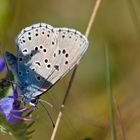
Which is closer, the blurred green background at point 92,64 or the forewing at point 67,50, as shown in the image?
the forewing at point 67,50

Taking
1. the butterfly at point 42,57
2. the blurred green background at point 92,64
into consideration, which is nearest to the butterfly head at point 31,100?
the butterfly at point 42,57

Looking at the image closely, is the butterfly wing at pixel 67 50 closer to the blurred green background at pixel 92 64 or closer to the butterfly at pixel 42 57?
the butterfly at pixel 42 57

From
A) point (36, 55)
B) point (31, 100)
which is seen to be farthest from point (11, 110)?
point (36, 55)

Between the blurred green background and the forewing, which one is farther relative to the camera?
the blurred green background

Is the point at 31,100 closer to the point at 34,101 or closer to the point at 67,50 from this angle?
the point at 34,101

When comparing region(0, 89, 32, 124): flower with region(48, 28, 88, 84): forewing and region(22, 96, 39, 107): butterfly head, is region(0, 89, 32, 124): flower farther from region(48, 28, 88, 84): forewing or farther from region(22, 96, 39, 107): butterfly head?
region(48, 28, 88, 84): forewing

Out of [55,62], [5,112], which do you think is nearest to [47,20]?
[55,62]

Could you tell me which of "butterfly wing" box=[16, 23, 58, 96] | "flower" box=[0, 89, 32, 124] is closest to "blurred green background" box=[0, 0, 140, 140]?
"butterfly wing" box=[16, 23, 58, 96]
